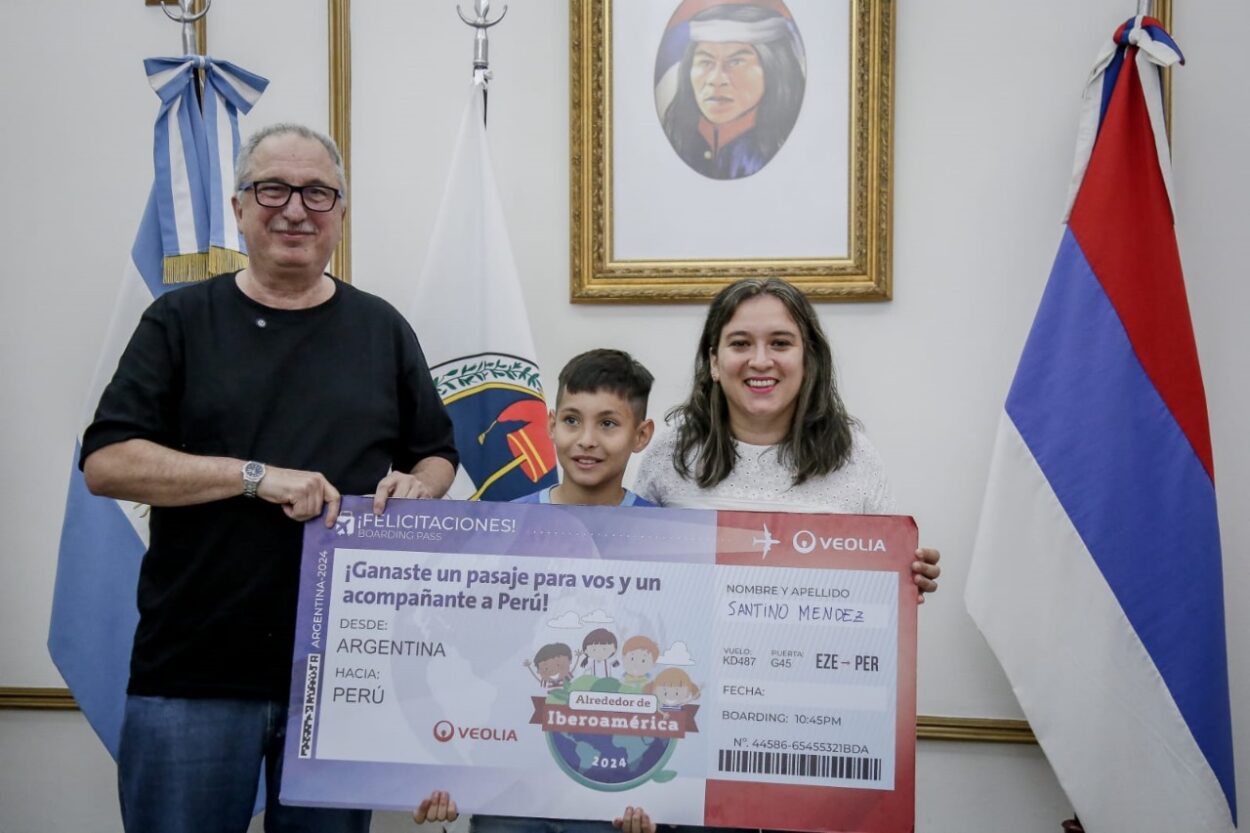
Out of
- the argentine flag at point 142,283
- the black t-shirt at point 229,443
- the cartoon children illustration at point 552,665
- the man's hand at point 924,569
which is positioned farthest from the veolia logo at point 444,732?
the argentine flag at point 142,283

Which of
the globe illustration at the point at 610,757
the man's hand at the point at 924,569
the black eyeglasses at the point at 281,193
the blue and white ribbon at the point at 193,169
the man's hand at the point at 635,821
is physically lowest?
the man's hand at the point at 635,821

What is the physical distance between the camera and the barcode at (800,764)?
146cm

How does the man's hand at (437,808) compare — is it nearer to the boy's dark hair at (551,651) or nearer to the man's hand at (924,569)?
the boy's dark hair at (551,651)

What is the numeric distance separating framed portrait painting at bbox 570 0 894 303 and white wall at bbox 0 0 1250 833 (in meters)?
0.07

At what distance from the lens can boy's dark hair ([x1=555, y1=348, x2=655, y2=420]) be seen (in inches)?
67.2

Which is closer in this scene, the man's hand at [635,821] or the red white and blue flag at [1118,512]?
the man's hand at [635,821]

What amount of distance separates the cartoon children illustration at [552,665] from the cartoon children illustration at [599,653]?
0.02m

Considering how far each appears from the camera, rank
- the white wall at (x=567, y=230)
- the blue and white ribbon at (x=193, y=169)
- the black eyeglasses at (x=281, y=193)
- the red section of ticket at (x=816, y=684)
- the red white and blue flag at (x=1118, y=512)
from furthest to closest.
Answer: the white wall at (x=567, y=230) < the blue and white ribbon at (x=193, y=169) < the red white and blue flag at (x=1118, y=512) < the black eyeglasses at (x=281, y=193) < the red section of ticket at (x=816, y=684)

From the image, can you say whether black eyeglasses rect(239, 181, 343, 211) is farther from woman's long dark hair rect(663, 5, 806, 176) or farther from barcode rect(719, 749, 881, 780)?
woman's long dark hair rect(663, 5, 806, 176)

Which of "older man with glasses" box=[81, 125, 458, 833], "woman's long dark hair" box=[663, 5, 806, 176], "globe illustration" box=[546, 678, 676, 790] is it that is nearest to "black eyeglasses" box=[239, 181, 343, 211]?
"older man with glasses" box=[81, 125, 458, 833]

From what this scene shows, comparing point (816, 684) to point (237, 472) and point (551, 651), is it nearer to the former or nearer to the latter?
point (551, 651)

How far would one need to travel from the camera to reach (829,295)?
7.96 ft

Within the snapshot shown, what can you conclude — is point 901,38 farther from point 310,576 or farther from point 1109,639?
point 310,576

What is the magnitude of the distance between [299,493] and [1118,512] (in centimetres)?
159
